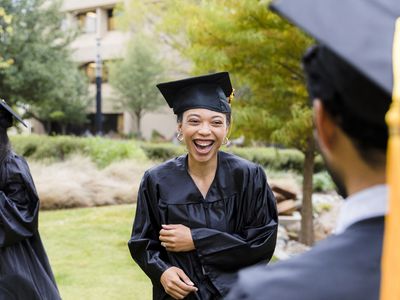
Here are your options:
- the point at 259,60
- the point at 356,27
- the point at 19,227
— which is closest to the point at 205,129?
the point at 19,227

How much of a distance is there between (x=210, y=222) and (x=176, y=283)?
0.36 metres

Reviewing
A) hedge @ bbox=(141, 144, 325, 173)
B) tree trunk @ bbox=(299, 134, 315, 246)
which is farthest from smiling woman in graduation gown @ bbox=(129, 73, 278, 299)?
hedge @ bbox=(141, 144, 325, 173)

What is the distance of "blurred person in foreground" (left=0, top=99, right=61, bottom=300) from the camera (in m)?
4.07

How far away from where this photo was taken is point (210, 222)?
3.07 m

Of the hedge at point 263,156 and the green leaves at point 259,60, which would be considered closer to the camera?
the green leaves at point 259,60

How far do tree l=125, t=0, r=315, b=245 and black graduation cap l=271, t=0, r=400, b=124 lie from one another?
6414 millimetres

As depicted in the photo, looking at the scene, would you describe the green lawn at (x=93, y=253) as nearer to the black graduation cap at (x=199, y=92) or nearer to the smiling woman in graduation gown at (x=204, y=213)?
the smiling woman in graduation gown at (x=204, y=213)

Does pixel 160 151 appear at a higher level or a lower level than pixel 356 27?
lower

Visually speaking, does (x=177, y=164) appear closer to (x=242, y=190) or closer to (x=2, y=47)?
(x=242, y=190)

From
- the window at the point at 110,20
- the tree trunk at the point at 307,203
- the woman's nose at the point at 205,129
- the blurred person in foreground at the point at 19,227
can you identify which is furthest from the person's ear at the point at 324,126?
the window at the point at 110,20

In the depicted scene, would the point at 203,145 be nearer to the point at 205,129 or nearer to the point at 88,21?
the point at 205,129

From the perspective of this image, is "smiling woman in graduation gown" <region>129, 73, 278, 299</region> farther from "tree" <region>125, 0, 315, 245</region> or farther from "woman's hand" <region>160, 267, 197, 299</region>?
"tree" <region>125, 0, 315, 245</region>

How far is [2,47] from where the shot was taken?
21.4m

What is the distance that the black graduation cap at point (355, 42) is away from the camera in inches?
44.1
